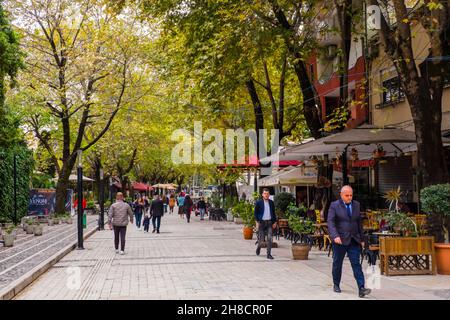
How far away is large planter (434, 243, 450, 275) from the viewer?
40.2 feet

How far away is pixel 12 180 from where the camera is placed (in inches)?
1288

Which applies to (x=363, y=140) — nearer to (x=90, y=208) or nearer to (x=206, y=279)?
(x=206, y=279)

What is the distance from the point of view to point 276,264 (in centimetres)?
1472

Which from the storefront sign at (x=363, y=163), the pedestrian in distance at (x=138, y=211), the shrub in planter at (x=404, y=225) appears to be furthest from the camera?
the pedestrian in distance at (x=138, y=211)

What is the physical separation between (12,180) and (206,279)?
2323 centimetres

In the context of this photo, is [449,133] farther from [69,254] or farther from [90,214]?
[90,214]

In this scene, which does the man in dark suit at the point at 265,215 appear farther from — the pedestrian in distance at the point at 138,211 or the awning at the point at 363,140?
the pedestrian in distance at the point at 138,211

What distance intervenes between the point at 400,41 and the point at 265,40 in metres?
4.92

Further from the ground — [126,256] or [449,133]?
[449,133]

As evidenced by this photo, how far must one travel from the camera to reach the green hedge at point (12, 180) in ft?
103

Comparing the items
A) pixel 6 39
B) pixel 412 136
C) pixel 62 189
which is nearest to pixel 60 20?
pixel 62 189
